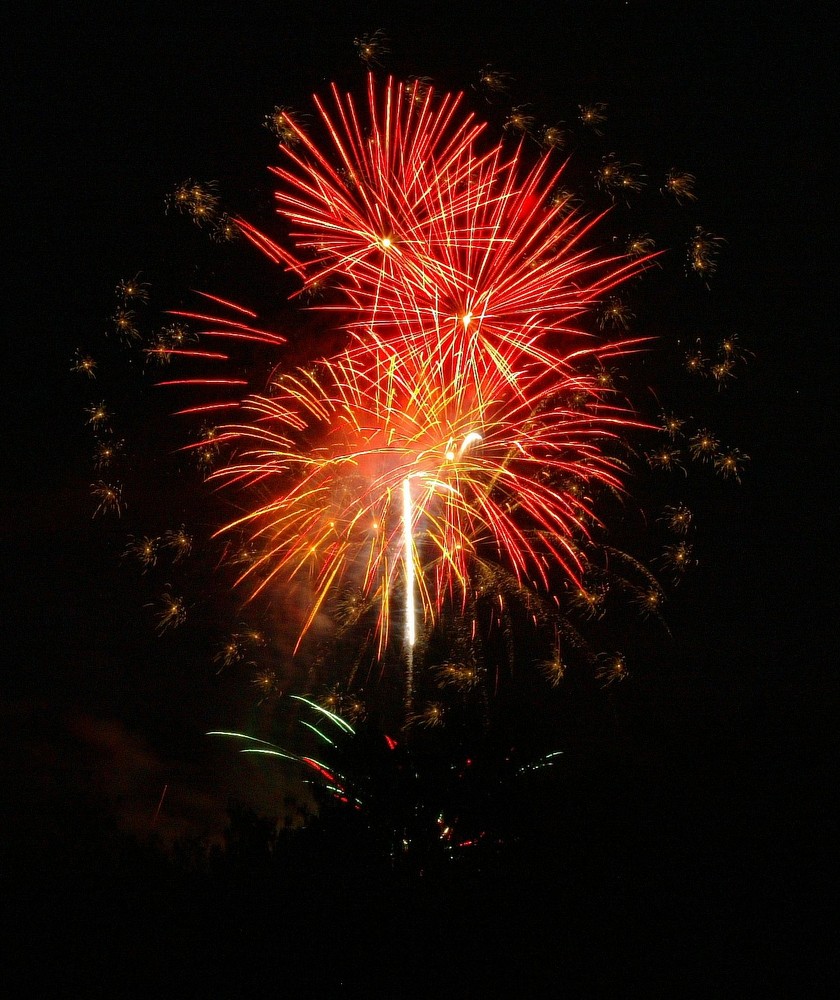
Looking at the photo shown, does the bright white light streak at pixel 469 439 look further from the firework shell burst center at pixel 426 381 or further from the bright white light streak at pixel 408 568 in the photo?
the bright white light streak at pixel 408 568

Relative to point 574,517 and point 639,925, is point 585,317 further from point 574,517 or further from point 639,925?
point 639,925

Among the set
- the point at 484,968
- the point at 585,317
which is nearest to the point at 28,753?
the point at 484,968

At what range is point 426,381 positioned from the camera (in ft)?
27.8

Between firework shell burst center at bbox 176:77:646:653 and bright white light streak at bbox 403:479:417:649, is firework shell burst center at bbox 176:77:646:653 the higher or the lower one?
the higher one

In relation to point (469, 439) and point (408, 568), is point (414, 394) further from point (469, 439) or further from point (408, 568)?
point (408, 568)

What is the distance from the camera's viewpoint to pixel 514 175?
27.7 feet

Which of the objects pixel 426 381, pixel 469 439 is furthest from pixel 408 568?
pixel 426 381

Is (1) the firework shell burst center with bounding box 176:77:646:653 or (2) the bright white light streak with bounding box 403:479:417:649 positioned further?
(2) the bright white light streak with bounding box 403:479:417:649

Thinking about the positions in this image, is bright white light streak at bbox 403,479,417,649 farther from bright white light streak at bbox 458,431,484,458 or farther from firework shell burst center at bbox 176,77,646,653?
bright white light streak at bbox 458,431,484,458

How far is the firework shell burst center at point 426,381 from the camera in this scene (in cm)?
819

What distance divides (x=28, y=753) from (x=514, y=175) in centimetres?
642

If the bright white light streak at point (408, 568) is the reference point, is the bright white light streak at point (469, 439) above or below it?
above

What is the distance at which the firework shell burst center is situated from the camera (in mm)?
8188

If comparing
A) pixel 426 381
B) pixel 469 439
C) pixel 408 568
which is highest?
pixel 426 381
